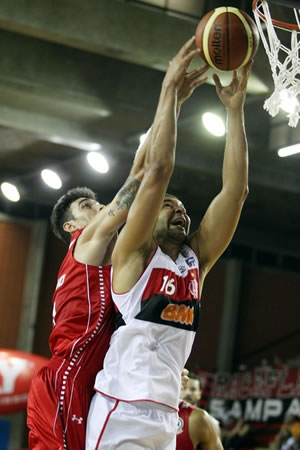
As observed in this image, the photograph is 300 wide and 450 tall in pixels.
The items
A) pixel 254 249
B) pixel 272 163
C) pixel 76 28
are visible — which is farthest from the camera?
pixel 254 249

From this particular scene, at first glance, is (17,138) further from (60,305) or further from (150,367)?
Answer: (150,367)

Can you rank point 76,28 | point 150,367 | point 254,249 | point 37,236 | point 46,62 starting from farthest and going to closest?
point 254,249
point 37,236
point 46,62
point 76,28
point 150,367

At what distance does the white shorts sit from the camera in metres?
3.92

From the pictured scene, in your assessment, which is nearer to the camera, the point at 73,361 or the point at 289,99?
the point at 73,361

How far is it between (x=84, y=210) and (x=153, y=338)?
159 cm

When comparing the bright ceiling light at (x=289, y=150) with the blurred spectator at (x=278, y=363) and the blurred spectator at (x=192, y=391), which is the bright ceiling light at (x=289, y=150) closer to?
the blurred spectator at (x=192, y=391)

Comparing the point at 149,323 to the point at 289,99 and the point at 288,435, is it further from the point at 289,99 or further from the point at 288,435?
the point at 288,435

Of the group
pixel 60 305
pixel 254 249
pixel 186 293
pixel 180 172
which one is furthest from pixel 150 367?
pixel 254 249

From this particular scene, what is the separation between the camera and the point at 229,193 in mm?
4453

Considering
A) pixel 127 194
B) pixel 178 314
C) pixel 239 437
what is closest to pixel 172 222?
pixel 127 194

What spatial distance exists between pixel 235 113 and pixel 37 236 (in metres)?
13.6

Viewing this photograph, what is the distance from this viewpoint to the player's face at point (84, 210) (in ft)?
17.5

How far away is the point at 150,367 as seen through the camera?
396 cm

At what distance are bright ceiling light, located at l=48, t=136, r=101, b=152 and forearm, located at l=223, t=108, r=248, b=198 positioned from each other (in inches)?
322
